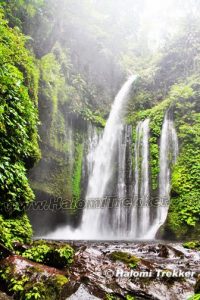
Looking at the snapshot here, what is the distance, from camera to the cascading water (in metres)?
13.5

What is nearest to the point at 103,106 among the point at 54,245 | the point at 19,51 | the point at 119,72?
the point at 119,72

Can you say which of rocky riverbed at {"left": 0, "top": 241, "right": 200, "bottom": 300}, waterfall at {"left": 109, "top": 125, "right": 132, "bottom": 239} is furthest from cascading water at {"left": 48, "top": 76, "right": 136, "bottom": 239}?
rocky riverbed at {"left": 0, "top": 241, "right": 200, "bottom": 300}

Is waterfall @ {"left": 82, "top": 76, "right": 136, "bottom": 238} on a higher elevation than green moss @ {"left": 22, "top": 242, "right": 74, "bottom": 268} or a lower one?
higher

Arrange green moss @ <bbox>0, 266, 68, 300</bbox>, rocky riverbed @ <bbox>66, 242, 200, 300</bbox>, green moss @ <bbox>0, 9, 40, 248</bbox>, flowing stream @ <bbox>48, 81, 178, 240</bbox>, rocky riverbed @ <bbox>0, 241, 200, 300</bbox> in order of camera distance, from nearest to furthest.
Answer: green moss @ <bbox>0, 266, 68, 300</bbox>
rocky riverbed @ <bbox>0, 241, 200, 300</bbox>
rocky riverbed @ <bbox>66, 242, 200, 300</bbox>
green moss @ <bbox>0, 9, 40, 248</bbox>
flowing stream @ <bbox>48, 81, 178, 240</bbox>

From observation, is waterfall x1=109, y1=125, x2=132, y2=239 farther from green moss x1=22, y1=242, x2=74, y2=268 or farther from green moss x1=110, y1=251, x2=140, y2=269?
green moss x1=22, y1=242, x2=74, y2=268

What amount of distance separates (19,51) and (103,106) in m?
10.2

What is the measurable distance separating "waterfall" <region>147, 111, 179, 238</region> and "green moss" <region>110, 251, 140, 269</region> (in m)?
6.84

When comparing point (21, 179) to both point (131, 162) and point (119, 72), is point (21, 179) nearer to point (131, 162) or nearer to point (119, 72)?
point (131, 162)

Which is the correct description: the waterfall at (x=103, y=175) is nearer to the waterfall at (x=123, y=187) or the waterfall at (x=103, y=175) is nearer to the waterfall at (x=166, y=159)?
the waterfall at (x=123, y=187)

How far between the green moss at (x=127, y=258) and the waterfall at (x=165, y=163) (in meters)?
6.84

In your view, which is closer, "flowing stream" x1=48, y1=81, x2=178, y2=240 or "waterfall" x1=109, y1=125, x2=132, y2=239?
"flowing stream" x1=48, y1=81, x2=178, y2=240

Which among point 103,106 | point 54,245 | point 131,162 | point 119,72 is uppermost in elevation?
point 119,72

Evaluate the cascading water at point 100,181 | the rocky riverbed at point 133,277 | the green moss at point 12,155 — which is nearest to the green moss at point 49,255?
the rocky riverbed at point 133,277

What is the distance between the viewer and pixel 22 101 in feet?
22.1
